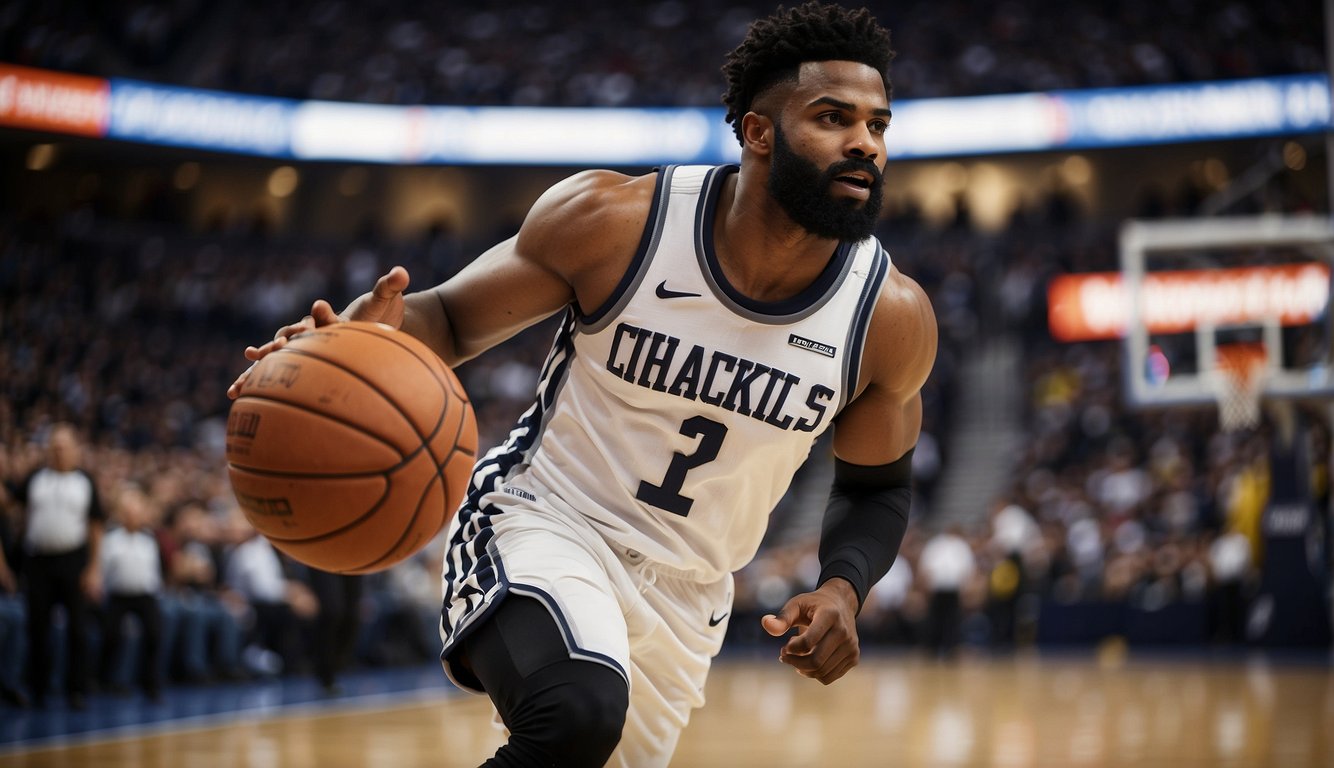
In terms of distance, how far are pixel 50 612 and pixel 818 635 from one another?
23.6 ft

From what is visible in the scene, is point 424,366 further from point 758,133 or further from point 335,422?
point 758,133

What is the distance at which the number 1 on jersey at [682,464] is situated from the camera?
3174 mm

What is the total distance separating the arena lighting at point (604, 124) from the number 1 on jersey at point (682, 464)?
690 inches

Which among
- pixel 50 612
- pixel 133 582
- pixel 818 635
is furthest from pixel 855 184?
pixel 133 582

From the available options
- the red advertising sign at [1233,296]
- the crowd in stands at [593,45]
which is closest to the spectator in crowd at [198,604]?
the red advertising sign at [1233,296]

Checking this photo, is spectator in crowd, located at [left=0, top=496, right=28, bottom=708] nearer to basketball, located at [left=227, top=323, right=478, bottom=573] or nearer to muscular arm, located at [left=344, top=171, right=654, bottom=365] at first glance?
muscular arm, located at [left=344, top=171, right=654, bottom=365]

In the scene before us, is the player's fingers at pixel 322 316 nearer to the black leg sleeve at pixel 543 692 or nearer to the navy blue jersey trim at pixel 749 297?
the black leg sleeve at pixel 543 692

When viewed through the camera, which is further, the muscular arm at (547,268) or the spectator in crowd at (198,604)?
the spectator in crowd at (198,604)

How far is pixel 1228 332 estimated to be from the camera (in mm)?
15945

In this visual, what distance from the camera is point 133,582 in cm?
940

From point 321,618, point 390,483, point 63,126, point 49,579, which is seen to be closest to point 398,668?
point 321,618

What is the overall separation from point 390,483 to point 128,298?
18654mm

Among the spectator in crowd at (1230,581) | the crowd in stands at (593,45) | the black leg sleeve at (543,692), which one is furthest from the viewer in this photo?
the crowd in stands at (593,45)

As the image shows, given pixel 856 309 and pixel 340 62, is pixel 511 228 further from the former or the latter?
pixel 856 309
